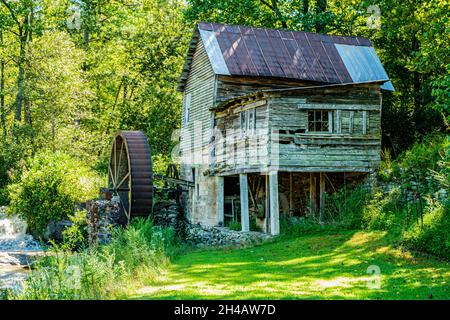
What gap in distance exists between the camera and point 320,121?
20.9 meters

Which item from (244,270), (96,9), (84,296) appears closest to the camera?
(84,296)

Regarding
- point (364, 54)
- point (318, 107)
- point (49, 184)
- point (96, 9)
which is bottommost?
point (49, 184)

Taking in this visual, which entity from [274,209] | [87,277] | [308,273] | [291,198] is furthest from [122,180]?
[87,277]

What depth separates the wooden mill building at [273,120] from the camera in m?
20.3

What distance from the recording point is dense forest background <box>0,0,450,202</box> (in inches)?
1052

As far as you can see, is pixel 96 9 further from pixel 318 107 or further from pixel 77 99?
pixel 318 107

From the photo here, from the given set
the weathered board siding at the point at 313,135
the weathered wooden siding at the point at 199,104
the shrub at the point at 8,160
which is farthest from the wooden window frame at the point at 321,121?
the shrub at the point at 8,160

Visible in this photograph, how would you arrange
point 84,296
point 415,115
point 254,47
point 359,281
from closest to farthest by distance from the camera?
point 84,296, point 359,281, point 254,47, point 415,115

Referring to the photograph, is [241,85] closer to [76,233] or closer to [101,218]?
[101,218]

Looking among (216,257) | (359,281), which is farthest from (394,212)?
(359,281)

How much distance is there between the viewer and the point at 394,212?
18.0 m

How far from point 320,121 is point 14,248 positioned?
13230mm

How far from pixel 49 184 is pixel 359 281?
18.6 meters

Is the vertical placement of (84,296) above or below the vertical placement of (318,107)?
below
